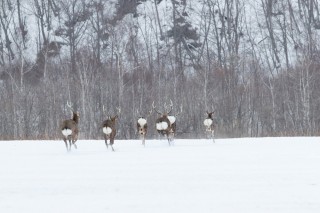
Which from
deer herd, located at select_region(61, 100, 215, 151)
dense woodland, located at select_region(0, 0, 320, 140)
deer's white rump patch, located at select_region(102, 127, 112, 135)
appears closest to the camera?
deer herd, located at select_region(61, 100, 215, 151)

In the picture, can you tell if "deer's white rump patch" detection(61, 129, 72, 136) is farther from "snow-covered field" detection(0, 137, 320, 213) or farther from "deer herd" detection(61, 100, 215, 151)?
"snow-covered field" detection(0, 137, 320, 213)

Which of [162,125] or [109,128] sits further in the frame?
[162,125]

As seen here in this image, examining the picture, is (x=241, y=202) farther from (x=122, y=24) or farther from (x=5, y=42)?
(x=5, y=42)

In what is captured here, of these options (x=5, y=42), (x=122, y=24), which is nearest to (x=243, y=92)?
(x=122, y=24)

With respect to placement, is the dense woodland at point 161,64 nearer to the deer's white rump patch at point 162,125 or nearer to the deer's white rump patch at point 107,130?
the deer's white rump patch at point 162,125

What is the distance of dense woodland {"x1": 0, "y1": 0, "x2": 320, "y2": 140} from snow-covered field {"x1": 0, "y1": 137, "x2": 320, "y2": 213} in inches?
1032

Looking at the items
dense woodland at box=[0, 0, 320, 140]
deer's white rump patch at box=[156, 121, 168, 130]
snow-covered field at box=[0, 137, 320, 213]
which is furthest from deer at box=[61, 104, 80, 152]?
dense woodland at box=[0, 0, 320, 140]

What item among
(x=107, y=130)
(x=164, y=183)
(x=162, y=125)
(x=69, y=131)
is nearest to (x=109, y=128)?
(x=107, y=130)

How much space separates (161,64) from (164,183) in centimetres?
4135

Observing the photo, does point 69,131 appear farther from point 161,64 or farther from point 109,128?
point 161,64

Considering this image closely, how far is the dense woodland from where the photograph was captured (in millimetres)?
43500

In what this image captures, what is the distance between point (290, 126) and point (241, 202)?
38110 millimetres

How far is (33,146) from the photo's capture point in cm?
1777

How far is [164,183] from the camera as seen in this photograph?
351 inches
